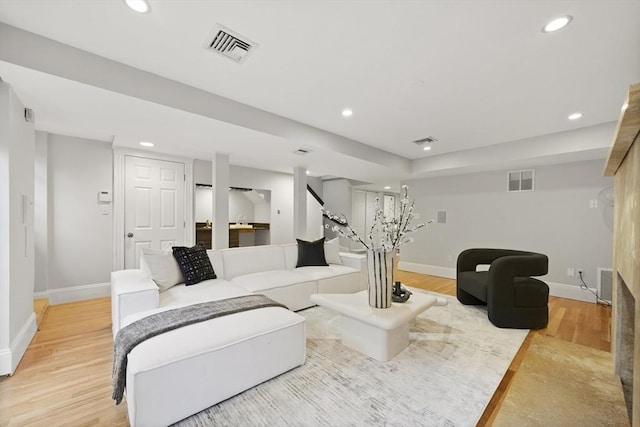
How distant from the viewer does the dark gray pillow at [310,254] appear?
3879mm

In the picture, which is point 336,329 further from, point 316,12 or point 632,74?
point 632,74

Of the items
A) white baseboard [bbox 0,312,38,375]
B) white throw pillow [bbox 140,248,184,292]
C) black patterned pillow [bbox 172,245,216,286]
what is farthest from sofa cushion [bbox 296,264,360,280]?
white baseboard [bbox 0,312,38,375]

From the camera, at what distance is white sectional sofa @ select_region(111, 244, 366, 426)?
143 centimetres

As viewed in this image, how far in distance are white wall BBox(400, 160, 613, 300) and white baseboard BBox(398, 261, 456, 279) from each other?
60 mm

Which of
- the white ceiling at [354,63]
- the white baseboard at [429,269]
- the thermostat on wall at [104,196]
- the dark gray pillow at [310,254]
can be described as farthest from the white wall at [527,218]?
the thermostat on wall at [104,196]

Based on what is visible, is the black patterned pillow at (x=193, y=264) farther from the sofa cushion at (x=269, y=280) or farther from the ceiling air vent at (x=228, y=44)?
the ceiling air vent at (x=228, y=44)

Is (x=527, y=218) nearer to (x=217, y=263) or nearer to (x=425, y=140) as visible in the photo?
(x=425, y=140)

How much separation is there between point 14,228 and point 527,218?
6.44 m

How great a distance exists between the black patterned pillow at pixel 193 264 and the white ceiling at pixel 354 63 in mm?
1385

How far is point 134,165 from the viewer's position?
412 cm

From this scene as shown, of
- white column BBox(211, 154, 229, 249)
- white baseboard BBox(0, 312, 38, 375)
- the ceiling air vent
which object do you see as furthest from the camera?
white column BBox(211, 154, 229, 249)

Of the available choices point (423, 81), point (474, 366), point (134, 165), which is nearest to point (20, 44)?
point (134, 165)

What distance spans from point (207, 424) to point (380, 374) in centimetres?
120

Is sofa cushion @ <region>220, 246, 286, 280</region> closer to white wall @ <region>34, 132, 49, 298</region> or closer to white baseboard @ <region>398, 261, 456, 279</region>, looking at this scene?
white wall @ <region>34, 132, 49, 298</region>
